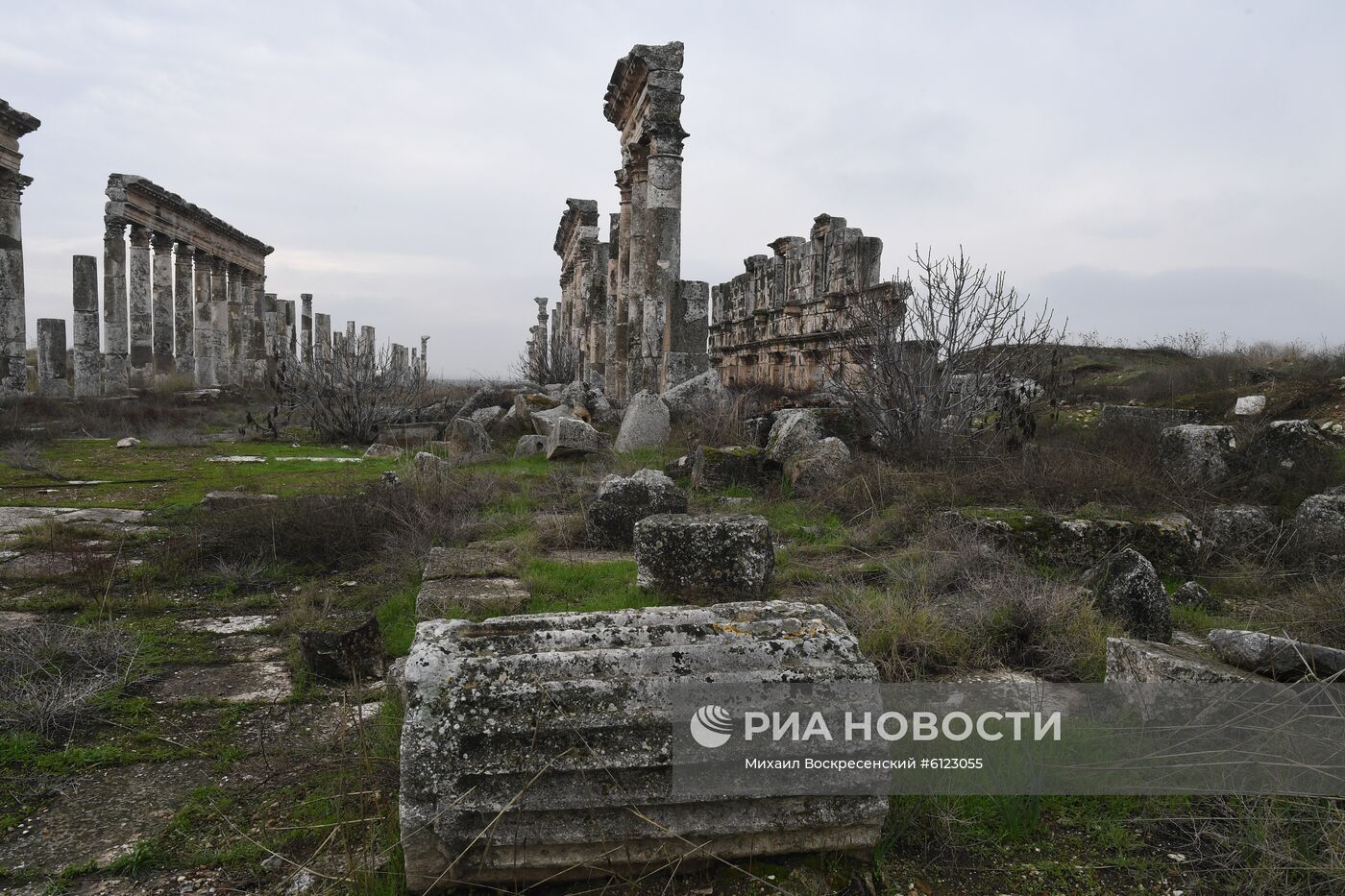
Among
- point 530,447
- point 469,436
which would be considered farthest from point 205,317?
point 530,447

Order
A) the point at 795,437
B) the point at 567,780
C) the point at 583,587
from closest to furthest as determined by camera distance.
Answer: the point at 567,780 → the point at 583,587 → the point at 795,437

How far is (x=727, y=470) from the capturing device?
26.9 feet

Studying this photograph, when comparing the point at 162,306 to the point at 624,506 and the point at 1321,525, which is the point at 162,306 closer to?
the point at 624,506

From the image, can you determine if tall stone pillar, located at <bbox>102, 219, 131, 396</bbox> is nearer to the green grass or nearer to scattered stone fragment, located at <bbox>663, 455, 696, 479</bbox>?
the green grass

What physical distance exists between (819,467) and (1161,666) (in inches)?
190

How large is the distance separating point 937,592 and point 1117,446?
4.70 m

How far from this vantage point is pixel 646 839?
7.27ft

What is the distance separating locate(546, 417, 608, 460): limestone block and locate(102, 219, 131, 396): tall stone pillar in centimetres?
2028

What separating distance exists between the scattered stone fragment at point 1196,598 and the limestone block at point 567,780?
310 centimetres

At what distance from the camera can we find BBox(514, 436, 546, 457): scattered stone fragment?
11.6 meters

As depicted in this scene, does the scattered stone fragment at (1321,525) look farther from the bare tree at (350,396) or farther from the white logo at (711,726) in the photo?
the bare tree at (350,396)

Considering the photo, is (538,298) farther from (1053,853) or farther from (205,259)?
(1053,853)

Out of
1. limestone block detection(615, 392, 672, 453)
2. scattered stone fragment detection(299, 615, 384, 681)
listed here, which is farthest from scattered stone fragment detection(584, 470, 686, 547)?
limestone block detection(615, 392, 672, 453)

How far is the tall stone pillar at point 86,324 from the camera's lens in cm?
2369
